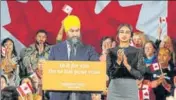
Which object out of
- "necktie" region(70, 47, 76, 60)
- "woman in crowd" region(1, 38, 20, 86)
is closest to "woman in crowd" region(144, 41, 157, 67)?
"necktie" region(70, 47, 76, 60)

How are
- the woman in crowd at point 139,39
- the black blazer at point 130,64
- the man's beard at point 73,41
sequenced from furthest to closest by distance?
the woman in crowd at point 139,39 < the black blazer at point 130,64 < the man's beard at point 73,41

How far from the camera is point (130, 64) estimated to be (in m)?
4.24

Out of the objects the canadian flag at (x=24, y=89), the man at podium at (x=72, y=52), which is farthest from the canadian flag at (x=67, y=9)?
the canadian flag at (x=24, y=89)

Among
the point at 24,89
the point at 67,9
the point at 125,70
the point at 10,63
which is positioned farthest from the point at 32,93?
the point at 125,70

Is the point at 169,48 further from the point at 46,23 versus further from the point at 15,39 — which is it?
the point at 15,39

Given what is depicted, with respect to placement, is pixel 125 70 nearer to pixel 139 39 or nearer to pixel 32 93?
pixel 139 39

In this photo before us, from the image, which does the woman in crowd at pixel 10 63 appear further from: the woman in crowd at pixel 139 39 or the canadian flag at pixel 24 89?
the woman in crowd at pixel 139 39

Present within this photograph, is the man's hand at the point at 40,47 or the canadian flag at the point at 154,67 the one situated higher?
the man's hand at the point at 40,47

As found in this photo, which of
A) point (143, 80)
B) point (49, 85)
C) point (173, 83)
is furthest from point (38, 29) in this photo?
point (173, 83)

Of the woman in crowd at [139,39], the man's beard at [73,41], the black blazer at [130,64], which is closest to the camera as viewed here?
the man's beard at [73,41]

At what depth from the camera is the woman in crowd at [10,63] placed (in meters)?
4.66

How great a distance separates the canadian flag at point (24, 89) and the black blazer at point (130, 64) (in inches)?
35.0

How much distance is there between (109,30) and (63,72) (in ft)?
2.60

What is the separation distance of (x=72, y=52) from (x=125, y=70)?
53cm
